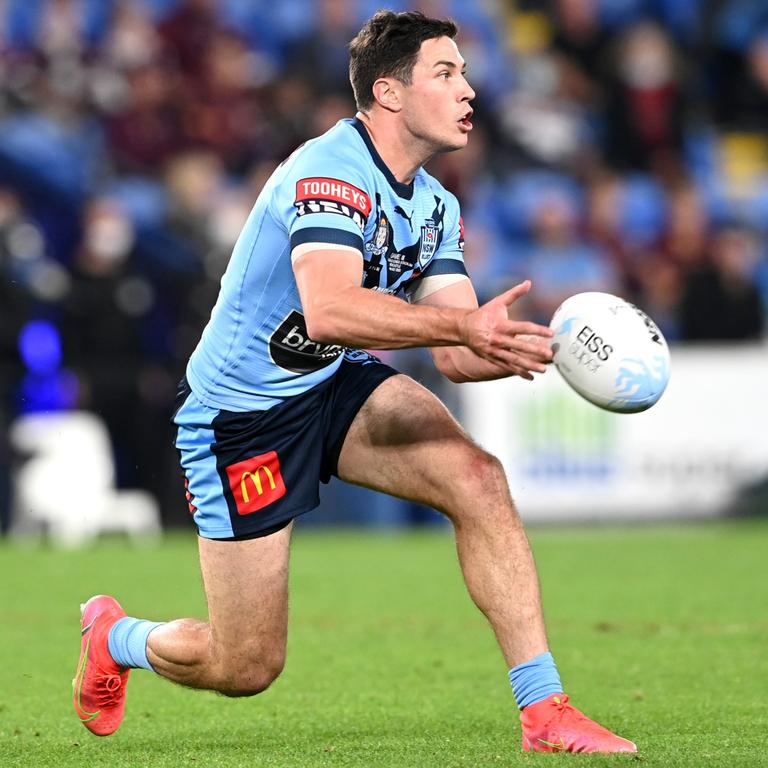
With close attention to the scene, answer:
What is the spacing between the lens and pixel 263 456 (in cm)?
522

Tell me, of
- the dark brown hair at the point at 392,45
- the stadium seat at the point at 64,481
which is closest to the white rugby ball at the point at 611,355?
the dark brown hair at the point at 392,45

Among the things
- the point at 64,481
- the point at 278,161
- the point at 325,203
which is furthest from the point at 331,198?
the point at 278,161

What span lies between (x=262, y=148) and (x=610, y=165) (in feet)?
14.6

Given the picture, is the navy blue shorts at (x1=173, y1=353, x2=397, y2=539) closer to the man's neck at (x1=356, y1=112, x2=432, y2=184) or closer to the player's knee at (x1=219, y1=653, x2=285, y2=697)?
the player's knee at (x1=219, y1=653, x2=285, y2=697)

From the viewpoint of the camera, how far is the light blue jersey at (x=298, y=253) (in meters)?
Result: 4.79

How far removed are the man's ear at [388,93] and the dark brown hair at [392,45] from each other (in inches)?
0.7

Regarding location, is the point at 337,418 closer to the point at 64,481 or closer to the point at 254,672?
the point at 254,672

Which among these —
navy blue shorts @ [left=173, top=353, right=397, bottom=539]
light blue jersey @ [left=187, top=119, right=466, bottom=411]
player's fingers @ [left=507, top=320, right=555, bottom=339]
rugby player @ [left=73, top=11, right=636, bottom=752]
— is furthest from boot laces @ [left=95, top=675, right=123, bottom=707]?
player's fingers @ [left=507, top=320, right=555, bottom=339]

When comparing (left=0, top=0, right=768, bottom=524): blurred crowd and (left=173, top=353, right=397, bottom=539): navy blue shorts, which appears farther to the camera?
(left=0, top=0, right=768, bottom=524): blurred crowd

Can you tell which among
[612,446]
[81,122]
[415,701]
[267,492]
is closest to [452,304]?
[267,492]

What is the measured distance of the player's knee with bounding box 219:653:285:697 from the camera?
5.17 m

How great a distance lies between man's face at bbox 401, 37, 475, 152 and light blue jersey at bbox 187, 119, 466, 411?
6.7 inches

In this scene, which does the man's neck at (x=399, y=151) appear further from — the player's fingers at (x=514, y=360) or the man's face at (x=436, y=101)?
the player's fingers at (x=514, y=360)

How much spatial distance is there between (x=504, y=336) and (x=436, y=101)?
105 centimetres
